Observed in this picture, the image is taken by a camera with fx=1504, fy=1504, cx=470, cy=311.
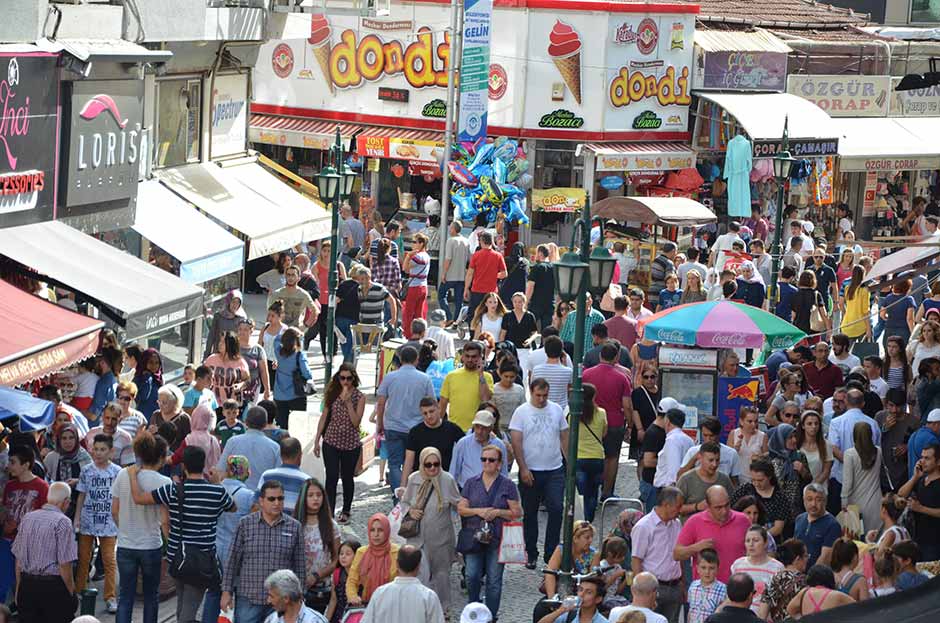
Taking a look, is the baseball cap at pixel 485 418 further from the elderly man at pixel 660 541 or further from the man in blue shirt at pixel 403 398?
the man in blue shirt at pixel 403 398

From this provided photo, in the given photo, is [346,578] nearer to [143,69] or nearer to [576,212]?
[143,69]

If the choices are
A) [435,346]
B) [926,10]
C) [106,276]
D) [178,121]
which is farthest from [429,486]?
[926,10]

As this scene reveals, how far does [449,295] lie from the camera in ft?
75.3

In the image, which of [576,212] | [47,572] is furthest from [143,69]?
[576,212]

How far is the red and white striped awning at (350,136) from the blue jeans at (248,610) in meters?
19.4

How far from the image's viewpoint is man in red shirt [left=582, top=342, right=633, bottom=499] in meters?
13.7

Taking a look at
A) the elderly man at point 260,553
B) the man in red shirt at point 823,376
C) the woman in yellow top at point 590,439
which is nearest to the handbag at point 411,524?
the elderly man at point 260,553

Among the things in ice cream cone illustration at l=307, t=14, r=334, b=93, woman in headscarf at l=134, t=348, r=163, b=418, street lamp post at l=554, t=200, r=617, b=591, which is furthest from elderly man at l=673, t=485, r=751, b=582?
ice cream cone illustration at l=307, t=14, r=334, b=93

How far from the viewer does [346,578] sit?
31.9ft

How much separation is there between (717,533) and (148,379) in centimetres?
621

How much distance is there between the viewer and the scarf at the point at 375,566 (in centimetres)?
948

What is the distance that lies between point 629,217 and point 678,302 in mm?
4785

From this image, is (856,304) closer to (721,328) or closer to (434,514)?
(721,328)

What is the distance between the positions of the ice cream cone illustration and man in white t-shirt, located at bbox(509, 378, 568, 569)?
730 inches
